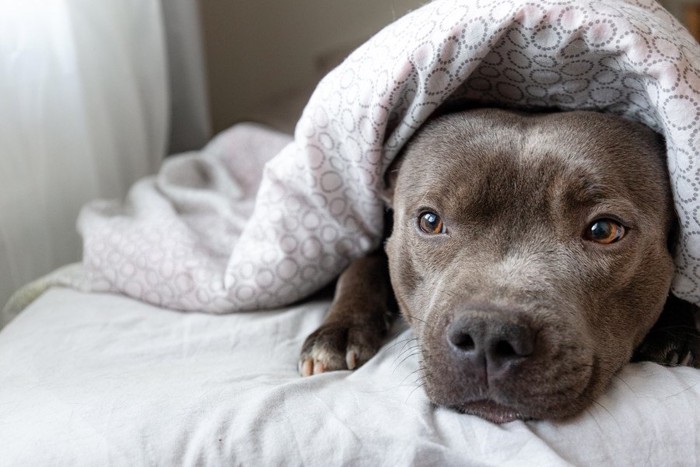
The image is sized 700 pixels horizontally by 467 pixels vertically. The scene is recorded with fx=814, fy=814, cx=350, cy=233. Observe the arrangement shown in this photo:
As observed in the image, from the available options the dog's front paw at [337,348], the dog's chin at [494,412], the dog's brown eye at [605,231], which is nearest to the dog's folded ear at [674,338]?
the dog's brown eye at [605,231]

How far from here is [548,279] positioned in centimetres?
157

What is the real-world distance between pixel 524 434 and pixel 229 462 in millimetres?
516

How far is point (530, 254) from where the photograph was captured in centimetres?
163

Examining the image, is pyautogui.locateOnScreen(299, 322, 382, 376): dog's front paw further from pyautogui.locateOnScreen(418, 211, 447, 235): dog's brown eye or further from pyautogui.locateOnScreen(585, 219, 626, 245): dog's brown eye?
pyautogui.locateOnScreen(585, 219, 626, 245): dog's brown eye

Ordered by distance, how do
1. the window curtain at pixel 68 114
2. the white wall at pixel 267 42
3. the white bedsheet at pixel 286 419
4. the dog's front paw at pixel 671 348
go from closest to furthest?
the white bedsheet at pixel 286 419 < the dog's front paw at pixel 671 348 < the window curtain at pixel 68 114 < the white wall at pixel 267 42

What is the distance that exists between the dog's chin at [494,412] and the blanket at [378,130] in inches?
22.4

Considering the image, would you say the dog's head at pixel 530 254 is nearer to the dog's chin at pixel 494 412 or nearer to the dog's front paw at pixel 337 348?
the dog's chin at pixel 494 412

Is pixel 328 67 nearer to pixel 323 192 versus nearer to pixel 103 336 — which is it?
pixel 323 192

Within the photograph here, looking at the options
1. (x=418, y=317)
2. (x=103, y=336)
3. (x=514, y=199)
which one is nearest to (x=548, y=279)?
(x=514, y=199)

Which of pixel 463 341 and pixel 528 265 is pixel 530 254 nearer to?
pixel 528 265

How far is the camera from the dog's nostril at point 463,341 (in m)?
1.47

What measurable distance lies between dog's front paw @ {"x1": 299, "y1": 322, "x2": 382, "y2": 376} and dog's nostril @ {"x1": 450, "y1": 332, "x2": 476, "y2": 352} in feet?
1.26

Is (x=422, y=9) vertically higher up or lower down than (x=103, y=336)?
higher up

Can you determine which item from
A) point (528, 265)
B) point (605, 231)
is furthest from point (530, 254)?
point (605, 231)
